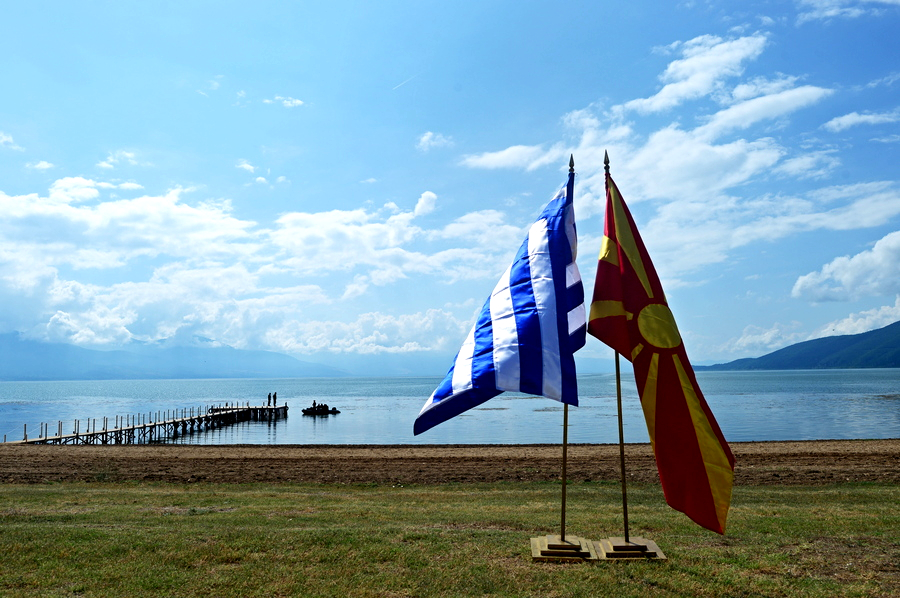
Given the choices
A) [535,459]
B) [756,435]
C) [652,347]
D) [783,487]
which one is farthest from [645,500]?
[756,435]

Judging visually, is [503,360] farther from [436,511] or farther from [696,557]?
[436,511]

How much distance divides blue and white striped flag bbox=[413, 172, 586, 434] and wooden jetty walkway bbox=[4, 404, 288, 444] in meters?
45.3

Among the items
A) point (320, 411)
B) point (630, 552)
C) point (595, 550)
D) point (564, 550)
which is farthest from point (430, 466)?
point (320, 411)

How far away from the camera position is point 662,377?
7914 millimetres

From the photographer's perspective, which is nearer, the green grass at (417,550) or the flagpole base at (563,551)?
the green grass at (417,550)

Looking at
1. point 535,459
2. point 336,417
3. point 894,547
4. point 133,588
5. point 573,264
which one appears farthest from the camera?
point 336,417

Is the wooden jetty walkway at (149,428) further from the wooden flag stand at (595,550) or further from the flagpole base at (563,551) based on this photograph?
the wooden flag stand at (595,550)

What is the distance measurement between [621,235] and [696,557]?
448 cm

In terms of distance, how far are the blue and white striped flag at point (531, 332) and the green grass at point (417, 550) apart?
86.4 inches

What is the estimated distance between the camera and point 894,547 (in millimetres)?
9328

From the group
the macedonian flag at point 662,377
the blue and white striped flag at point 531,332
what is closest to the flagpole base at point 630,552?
the macedonian flag at point 662,377

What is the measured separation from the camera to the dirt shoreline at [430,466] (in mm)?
20750

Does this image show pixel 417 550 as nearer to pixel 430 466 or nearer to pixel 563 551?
pixel 563 551

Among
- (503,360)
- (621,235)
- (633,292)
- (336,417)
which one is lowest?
(336,417)
